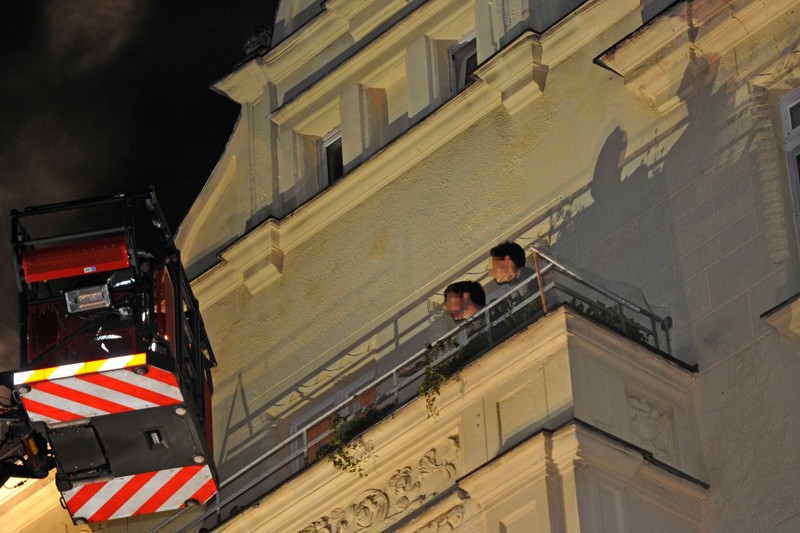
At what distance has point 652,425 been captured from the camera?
54.9 feet

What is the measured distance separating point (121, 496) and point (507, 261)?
480cm

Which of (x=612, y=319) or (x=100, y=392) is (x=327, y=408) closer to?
(x=100, y=392)

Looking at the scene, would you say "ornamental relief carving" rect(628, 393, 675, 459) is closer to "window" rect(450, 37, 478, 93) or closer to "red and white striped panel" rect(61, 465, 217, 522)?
"red and white striped panel" rect(61, 465, 217, 522)

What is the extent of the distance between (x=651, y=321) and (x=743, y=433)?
1521 millimetres

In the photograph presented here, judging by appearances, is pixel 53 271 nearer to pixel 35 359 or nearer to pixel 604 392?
pixel 35 359

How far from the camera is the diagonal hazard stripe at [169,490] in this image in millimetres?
19405

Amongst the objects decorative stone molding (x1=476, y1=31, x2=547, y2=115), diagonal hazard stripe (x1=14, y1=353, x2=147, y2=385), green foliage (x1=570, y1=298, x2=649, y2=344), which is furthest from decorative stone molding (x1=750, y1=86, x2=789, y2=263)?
diagonal hazard stripe (x1=14, y1=353, x2=147, y2=385)

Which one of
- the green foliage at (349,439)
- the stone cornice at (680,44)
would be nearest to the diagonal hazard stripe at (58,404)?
the green foliage at (349,439)

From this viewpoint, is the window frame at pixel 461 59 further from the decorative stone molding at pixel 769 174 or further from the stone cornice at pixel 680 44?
the decorative stone molding at pixel 769 174

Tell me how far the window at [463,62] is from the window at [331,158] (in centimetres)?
165

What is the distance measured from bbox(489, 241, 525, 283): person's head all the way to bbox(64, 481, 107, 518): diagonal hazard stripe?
4583 millimetres

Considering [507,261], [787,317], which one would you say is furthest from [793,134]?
[507,261]

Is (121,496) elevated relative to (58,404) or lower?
lower

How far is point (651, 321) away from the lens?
17906mm
